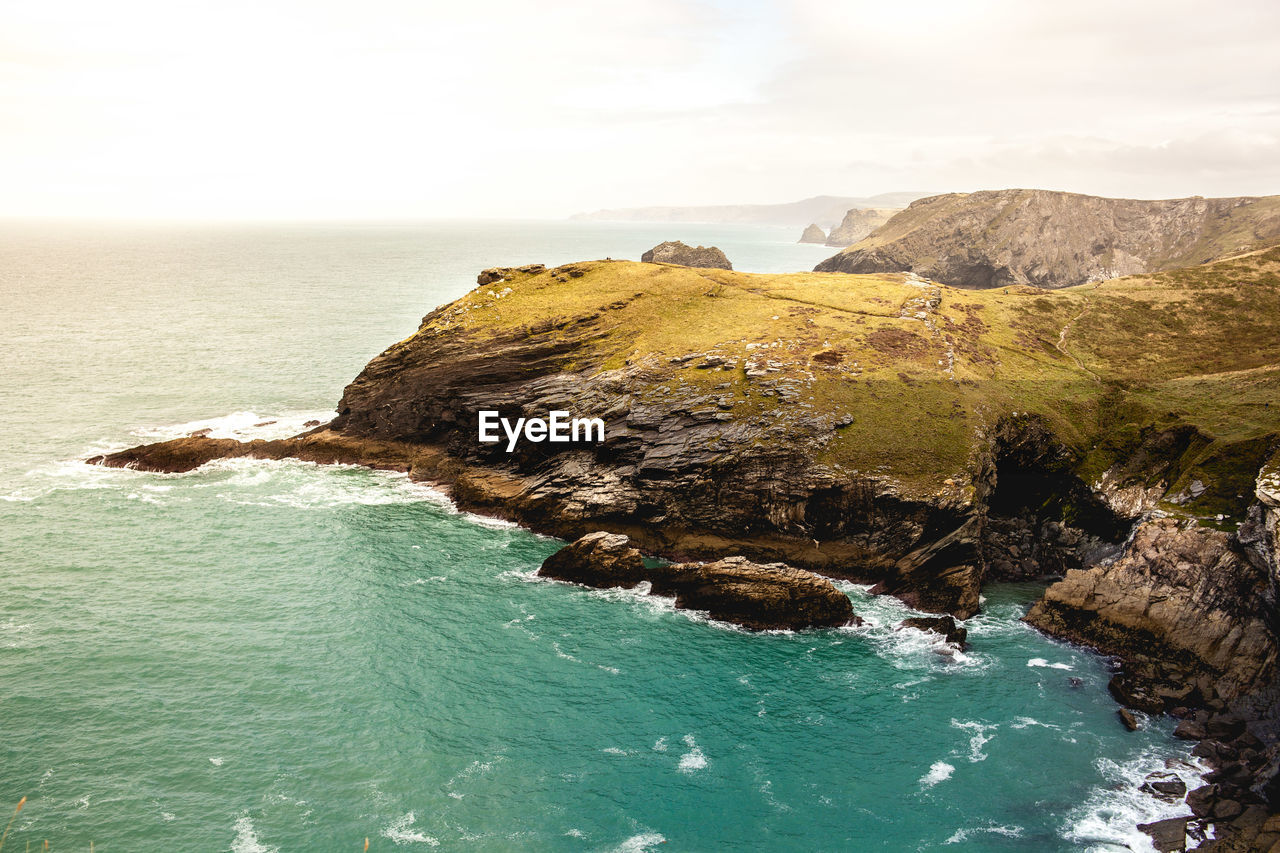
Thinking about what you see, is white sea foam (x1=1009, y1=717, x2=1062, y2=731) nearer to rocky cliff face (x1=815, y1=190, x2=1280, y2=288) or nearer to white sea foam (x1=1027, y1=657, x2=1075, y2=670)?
white sea foam (x1=1027, y1=657, x2=1075, y2=670)

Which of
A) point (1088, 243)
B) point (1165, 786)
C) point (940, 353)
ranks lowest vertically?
point (1165, 786)

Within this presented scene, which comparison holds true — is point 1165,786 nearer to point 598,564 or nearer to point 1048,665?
point 1048,665

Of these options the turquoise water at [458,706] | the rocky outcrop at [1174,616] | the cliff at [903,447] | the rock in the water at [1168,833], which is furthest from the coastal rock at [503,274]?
the rock in the water at [1168,833]

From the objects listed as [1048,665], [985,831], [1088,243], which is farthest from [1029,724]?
[1088,243]

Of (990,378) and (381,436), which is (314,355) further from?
(990,378)

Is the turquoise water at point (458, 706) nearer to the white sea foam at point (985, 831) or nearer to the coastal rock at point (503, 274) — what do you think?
the white sea foam at point (985, 831)

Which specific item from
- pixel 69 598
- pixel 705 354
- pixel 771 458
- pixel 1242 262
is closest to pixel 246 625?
pixel 69 598
